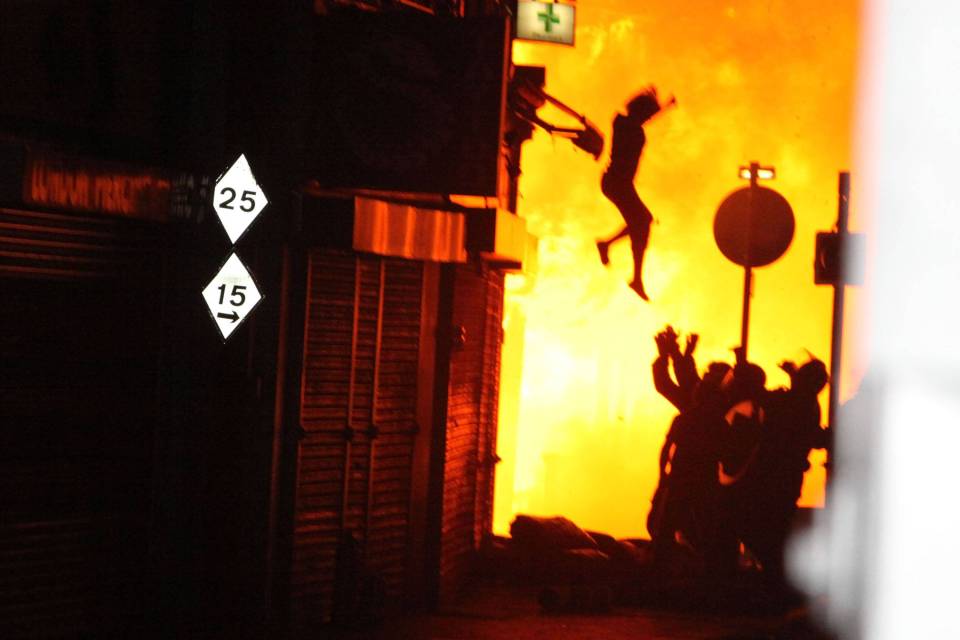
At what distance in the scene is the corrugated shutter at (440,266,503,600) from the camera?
1265 centimetres

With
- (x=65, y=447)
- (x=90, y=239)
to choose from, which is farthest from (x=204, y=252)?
(x=65, y=447)

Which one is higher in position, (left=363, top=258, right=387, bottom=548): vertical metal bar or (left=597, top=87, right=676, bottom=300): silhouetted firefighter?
(left=597, top=87, right=676, bottom=300): silhouetted firefighter

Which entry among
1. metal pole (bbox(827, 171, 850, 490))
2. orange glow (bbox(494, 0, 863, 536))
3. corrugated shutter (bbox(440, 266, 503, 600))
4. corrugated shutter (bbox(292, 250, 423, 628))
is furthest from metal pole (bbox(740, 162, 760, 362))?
corrugated shutter (bbox(292, 250, 423, 628))

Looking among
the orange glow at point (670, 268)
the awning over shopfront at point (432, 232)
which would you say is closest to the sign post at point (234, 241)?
the awning over shopfront at point (432, 232)

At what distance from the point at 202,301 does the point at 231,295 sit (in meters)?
0.29

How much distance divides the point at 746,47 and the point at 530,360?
4724 millimetres

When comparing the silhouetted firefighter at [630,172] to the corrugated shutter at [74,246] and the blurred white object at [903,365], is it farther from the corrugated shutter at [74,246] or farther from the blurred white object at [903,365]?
the corrugated shutter at [74,246]

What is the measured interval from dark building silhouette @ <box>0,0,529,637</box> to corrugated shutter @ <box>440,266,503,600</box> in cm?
73

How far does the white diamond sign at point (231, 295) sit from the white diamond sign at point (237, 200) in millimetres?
192

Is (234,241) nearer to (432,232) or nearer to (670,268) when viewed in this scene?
(432,232)

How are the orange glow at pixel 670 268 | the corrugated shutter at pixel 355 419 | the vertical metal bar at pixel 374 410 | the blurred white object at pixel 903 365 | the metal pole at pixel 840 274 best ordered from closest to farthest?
the blurred white object at pixel 903 365 → the corrugated shutter at pixel 355 419 → the vertical metal bar at pixel 374 410 → the metal pole at pixel 840 274 → the orange glow at pixel 670 268

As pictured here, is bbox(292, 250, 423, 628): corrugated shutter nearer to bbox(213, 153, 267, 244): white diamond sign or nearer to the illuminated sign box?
bbox(213, 153, 267, 244): white diamond sign

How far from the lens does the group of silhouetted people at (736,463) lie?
13016 millimetres

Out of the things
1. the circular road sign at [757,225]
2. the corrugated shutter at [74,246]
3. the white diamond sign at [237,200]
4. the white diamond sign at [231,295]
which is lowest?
the white diamond sign at [231,295]
